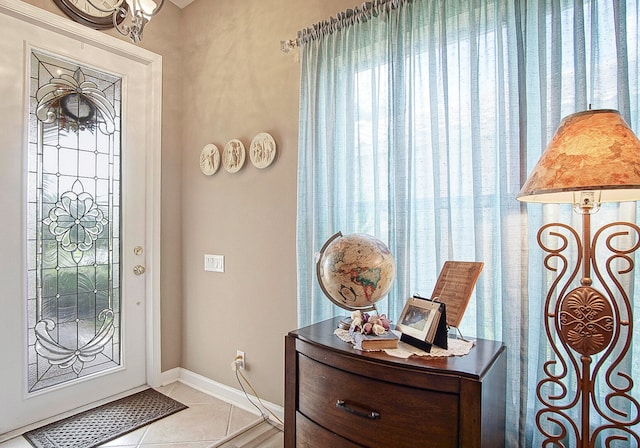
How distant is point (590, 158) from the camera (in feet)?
3.19

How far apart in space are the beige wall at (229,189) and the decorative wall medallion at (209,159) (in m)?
0.05

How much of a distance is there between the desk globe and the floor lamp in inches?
19.5

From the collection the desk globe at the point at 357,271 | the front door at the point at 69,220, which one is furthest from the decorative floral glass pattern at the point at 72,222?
the desk globe at the point at 357,271

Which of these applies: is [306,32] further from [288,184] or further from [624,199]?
[624,199]

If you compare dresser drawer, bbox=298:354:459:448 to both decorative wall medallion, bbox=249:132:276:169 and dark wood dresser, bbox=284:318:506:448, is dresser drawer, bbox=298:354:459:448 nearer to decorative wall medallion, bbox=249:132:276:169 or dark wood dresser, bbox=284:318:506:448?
dark wood dresser, bbox=284:318:506:448

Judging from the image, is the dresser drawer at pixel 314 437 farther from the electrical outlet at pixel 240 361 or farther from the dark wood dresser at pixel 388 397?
the electrical outlet at pixel 240 361

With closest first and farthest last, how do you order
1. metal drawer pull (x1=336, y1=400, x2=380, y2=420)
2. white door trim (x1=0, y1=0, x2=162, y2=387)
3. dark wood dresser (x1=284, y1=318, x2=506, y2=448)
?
dark wood dresser (x1=284, y1=318, x2=506, y2=448)
metal drawer pull (x1=336, y1=400, x2=380, y2=420)
white door trim (x1=0, y1=0, x2=162, y2=387)

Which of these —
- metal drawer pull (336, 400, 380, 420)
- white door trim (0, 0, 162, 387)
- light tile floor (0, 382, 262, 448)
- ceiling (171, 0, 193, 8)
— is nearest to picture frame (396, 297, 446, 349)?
metal drawer pull (336, 400, 380, 420)

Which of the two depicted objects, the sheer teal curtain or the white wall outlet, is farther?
the white wall outlet

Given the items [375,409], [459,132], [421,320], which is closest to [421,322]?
[421,320]

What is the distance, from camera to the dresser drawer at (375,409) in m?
1.09

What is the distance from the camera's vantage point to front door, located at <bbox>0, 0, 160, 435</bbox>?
2.17 meters

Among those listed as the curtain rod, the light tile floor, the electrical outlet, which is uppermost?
Answer: the curtain rod

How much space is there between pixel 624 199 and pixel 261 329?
193 cm
